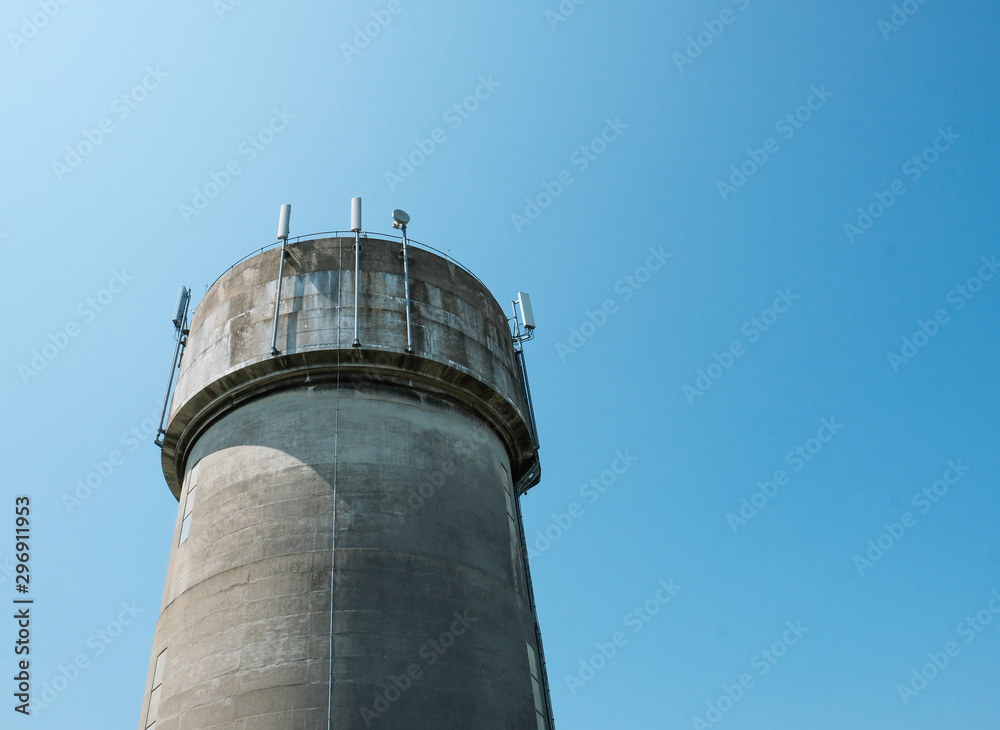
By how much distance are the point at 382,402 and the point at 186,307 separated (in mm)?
7230

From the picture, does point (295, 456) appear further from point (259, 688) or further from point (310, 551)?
point (259, 688)

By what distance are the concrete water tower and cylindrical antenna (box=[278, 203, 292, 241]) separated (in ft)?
0.27

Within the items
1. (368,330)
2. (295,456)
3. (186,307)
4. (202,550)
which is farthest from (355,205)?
(202,550)

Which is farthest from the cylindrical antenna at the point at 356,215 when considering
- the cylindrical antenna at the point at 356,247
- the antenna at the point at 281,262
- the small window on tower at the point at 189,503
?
the small window on tower at the point at 189,503

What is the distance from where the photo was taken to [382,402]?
50.3ft

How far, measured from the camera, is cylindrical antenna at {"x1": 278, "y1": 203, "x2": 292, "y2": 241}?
17188 millimetres

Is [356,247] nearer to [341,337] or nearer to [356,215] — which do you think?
[356,215]

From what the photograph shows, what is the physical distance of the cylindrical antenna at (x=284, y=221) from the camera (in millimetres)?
17188

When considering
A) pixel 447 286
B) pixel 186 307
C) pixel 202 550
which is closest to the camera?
pixel 202 550

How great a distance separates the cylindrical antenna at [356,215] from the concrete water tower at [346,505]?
0.17ft
